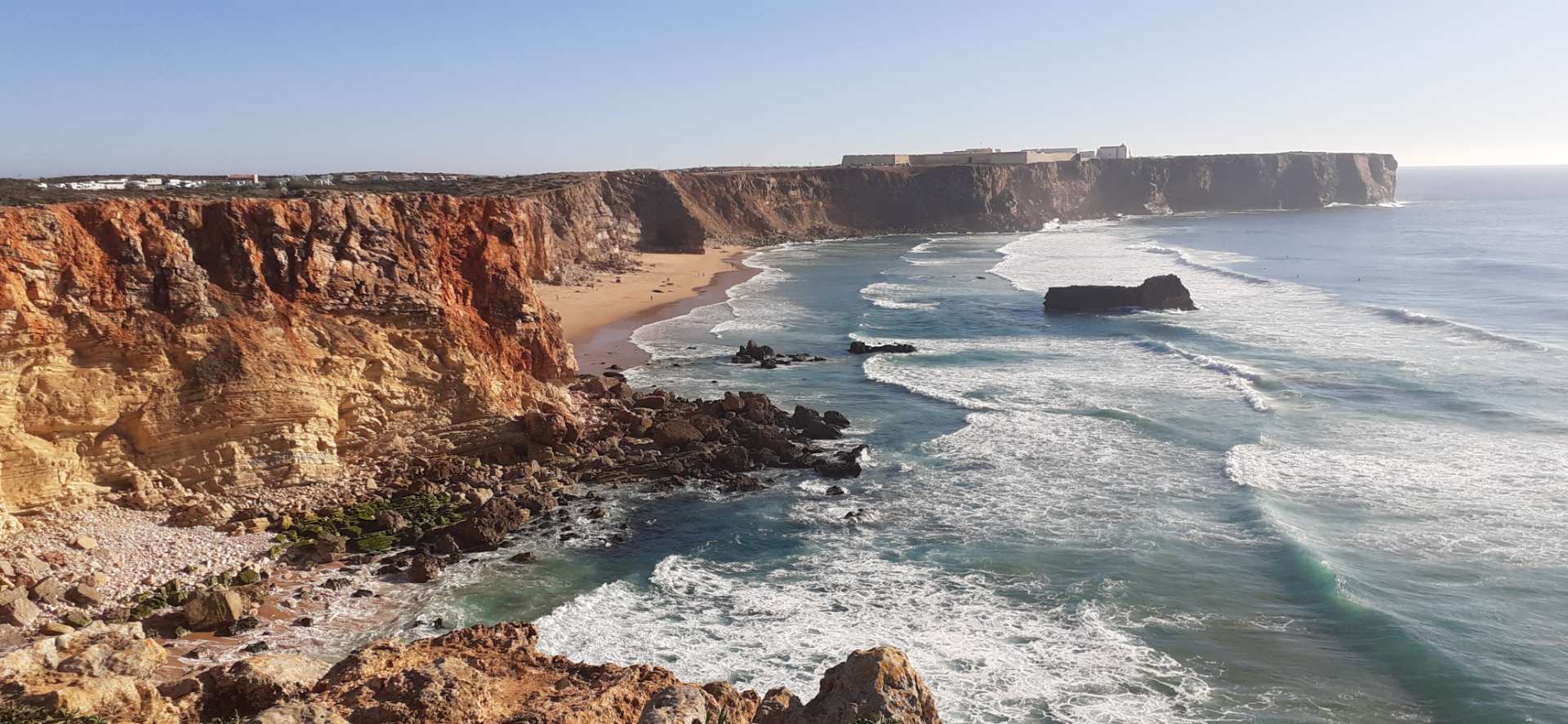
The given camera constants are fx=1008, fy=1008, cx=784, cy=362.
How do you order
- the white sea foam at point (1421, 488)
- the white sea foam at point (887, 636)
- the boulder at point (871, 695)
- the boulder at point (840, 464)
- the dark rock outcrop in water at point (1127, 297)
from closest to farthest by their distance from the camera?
1. the boulder at point (871, 695)
2. the white sea foam at point (887, 636)
3. the white sea foam at point (1421, 488)
4. the boulder at point (840, 464)
5. the dark rock outcrop in water at point (1127, 297)

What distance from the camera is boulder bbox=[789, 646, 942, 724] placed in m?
8.48

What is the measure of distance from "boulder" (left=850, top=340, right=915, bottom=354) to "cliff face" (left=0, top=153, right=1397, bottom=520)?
15895mm

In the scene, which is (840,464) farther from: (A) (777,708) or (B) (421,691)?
(B) (421,691)

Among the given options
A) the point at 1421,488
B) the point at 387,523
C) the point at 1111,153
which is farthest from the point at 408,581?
the point at 1111,153

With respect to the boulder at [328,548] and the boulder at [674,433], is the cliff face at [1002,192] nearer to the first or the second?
the boulder at [674,433]

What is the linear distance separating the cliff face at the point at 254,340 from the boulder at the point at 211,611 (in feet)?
12.3

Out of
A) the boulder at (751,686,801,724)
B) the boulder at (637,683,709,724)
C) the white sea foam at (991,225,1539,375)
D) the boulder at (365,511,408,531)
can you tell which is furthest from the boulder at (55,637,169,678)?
the white sea foam at (991,225,1539,375)

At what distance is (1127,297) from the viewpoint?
5228 cm

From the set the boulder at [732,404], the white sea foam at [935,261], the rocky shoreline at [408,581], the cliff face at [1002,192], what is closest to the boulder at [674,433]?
the rocky shoreline at [408,581]

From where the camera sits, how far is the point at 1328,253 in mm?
77750

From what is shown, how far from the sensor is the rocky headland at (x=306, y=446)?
32.8ft

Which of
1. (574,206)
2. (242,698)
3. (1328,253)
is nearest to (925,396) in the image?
(242,698)

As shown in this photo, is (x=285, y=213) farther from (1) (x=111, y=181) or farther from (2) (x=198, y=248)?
(1) (x=111, y=181)

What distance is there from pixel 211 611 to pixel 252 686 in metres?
6.62
